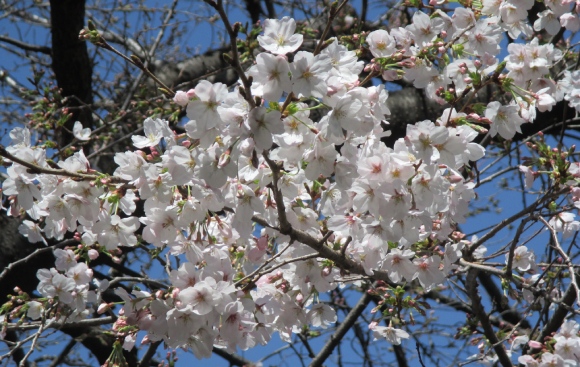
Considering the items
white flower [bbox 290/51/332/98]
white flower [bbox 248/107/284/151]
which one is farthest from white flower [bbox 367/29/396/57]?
white flower [bbox 248/107/284/151]

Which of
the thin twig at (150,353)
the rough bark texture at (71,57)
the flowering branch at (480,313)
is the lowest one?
the thin twig at (150,353)

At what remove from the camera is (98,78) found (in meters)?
6.05

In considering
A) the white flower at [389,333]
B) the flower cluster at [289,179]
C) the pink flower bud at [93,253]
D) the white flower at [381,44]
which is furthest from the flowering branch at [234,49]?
the white flower at [389,333]

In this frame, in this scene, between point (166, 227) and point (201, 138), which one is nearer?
point (201, 138)

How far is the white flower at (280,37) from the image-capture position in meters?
1.66

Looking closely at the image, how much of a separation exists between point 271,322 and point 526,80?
132cm

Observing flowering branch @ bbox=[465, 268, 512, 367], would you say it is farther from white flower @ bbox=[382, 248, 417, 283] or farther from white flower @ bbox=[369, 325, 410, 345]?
white flower @ bbox=[382, 248, 417, 283]

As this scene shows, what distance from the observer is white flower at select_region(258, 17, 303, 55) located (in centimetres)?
166

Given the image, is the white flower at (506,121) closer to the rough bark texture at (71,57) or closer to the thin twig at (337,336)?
the thin twig at (337,336)

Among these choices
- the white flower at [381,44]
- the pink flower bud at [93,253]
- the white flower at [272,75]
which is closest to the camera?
the white flower at [272,75]

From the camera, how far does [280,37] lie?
171 centimetres

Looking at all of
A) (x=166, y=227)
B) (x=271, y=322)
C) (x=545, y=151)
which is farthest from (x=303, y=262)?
(x=545, y=151)

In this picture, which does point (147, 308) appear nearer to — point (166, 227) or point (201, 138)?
point (166, 227)

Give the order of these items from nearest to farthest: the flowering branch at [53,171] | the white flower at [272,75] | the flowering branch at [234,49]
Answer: the flowering branch at [234,49], the white flower at [272,75], the flowering branch at [53,171]
